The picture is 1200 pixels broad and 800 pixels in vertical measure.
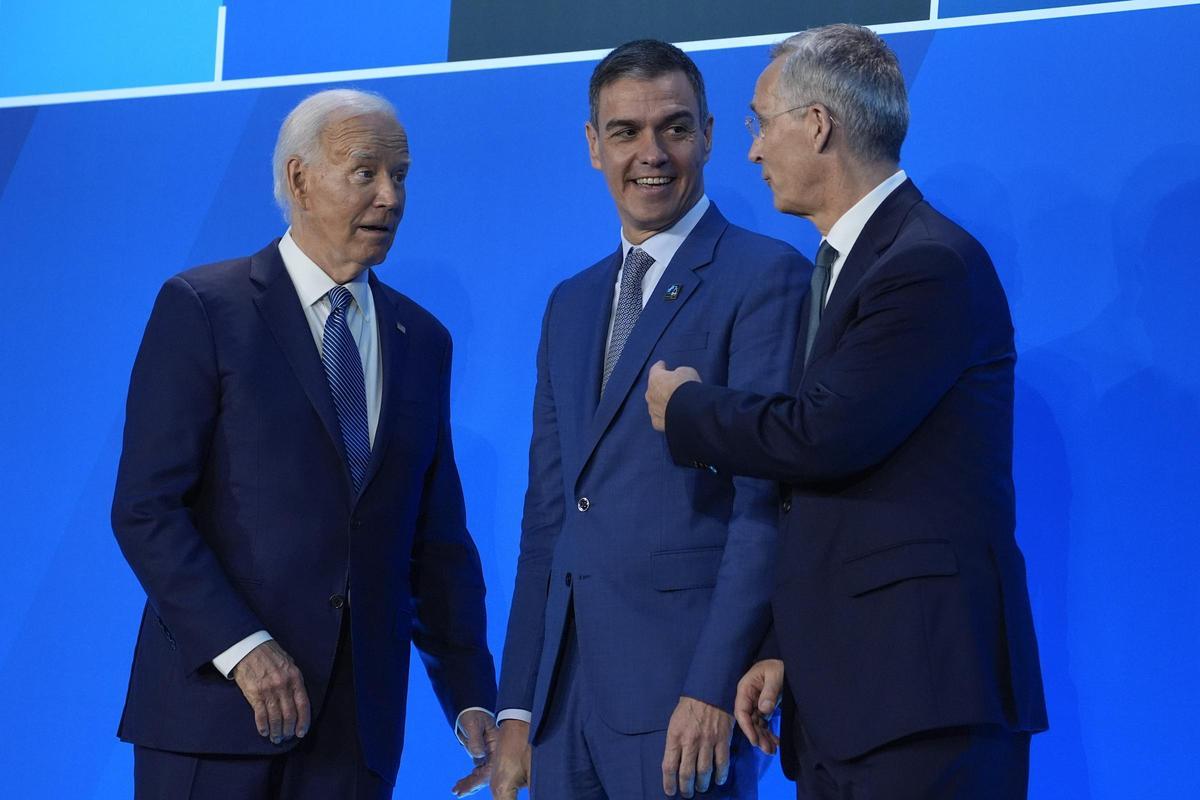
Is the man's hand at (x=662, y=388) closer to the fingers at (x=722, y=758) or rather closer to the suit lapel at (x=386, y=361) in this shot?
the fingers at (x=722, y=758)

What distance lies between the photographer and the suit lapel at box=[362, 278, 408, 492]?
269 cm

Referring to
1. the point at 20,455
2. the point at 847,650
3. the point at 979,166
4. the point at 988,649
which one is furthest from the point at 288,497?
the point at 20,455

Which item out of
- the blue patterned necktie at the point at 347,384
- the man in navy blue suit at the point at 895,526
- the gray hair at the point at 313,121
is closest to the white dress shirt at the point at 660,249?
the man in navy blue suit at the point at 895,526

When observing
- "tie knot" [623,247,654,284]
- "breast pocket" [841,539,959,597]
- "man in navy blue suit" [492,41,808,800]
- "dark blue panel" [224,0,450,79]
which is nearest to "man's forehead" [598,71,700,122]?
"man in navy blue suit" [492,41,808,800]

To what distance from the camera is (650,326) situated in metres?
2.45

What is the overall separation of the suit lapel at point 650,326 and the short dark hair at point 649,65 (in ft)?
1.04

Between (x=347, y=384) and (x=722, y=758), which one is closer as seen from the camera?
(x=722, y=758)

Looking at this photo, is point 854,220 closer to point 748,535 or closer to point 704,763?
point 748,535

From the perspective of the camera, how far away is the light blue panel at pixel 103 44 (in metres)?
4.27

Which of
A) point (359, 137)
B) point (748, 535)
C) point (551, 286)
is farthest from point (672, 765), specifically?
point (551, 286)

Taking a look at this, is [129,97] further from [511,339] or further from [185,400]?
[185,400]

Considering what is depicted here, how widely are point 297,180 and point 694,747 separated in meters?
1.36

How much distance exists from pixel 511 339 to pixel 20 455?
1.57 m

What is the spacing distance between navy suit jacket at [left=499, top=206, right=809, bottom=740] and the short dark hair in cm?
27
